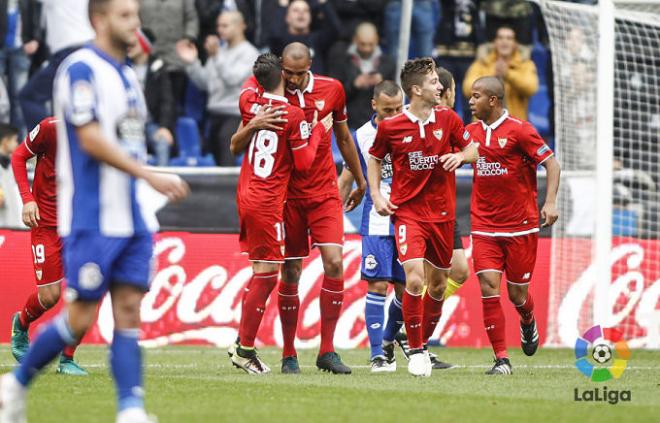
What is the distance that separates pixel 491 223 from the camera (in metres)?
11.4

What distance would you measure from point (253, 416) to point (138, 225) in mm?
1437

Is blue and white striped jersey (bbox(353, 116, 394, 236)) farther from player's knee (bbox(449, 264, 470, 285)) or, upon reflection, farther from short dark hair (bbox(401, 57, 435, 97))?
short dark hair (bbox(401, 57, 435, 97))

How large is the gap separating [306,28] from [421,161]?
25.1ft

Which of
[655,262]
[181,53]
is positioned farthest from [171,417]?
[181,53]

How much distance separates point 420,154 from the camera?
10531 mm

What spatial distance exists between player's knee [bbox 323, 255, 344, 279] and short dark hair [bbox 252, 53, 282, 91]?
4.84 ft

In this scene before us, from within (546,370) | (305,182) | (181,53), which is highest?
(181,53)

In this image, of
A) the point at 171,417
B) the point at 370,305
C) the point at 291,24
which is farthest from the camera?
the point at 291,24

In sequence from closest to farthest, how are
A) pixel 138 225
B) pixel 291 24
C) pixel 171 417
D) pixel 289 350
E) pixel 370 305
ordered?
1. pixel 138 225
2. pixel 171 417
3. pixel 289 350
4. pixel 370 305
5. pixel 291 24

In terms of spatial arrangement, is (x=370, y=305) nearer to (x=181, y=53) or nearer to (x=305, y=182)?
(x=305, y=182)

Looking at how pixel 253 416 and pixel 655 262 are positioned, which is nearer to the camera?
pixel 253 416

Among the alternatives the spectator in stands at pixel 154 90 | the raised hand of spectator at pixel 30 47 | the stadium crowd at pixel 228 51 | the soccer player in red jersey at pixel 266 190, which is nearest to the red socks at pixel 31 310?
the soccer player in red jersey at pixel 266 190

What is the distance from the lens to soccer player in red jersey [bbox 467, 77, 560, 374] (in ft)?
36.9

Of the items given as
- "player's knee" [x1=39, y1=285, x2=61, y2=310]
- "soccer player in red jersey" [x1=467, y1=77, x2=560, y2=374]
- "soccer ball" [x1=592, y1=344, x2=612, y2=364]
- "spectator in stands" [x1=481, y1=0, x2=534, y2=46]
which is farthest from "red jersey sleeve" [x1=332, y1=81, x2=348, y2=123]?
"spectator in stands" [x1=481, y1=0, x2=534, y2=46]
